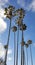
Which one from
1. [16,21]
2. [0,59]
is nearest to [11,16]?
[16,21]

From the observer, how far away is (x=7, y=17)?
220 feet

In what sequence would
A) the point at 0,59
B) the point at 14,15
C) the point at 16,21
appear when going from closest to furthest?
the point at 14,15 → the point at 16,21 → the point at 0,59

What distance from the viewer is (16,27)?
237ft

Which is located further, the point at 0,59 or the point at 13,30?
the point at 0,59

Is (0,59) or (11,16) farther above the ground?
(11,16)

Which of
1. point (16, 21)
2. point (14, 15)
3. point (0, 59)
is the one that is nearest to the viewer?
point (14, 15)

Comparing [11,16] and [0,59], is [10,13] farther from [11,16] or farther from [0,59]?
[0,59]

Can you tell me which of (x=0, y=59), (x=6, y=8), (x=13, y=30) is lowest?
(x=0, y=59)

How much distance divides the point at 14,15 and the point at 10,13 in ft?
4.38

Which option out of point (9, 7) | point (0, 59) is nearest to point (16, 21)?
point (9, 7)

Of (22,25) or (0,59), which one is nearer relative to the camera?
(22,25)

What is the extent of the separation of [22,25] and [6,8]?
8809 millimetres

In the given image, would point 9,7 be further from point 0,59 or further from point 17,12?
point 0,59

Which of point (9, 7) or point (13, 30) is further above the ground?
point (9, 7)
